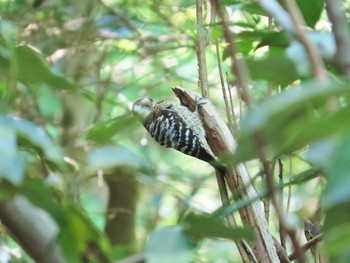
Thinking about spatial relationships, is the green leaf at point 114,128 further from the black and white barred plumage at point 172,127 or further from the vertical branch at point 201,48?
the black and white barred plumage at point 172,127

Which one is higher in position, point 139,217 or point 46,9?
point 46,9

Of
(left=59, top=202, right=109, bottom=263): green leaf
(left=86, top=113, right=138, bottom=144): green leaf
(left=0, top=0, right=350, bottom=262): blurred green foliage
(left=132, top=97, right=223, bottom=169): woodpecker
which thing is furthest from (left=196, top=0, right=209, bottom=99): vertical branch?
(left=132, top=97, right=223, bottom=169): woodpecker

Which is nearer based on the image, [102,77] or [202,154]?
[202,154]

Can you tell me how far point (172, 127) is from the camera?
174cm

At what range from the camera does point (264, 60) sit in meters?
0.40

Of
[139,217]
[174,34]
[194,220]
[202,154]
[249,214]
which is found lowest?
[194,220]

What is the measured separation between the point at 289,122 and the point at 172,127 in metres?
1.38

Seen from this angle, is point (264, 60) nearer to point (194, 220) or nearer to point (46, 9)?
point (194, 220)

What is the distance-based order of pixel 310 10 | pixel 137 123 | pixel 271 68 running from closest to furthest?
pixel 271 68
pixel 137 123
pixel 310 10

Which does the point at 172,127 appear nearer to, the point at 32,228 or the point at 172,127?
the point at 172,127

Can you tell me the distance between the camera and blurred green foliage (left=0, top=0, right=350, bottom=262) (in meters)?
0.34

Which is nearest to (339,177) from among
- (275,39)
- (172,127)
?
(275,39)

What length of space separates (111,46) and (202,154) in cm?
61

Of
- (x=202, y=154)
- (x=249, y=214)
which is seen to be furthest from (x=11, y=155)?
(x=202, y=154)
